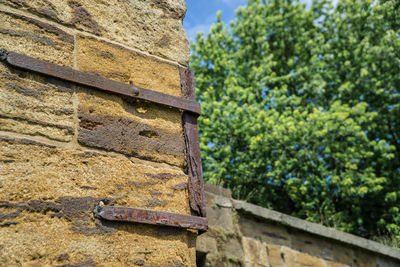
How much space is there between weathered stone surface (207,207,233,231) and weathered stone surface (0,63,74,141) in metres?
2.74

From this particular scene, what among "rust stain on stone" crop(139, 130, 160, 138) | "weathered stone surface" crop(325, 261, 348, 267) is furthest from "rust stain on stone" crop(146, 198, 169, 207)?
"weathered stone surface" crop(325, 261, 348, 267)

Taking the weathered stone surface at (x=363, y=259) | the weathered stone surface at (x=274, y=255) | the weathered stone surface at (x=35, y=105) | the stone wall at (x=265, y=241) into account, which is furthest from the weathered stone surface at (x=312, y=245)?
the weathered stone surface at (x=35, y=105)

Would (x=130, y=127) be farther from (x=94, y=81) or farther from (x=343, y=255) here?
(x=343, y=255)

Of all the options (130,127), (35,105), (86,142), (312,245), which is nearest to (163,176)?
(130,127)

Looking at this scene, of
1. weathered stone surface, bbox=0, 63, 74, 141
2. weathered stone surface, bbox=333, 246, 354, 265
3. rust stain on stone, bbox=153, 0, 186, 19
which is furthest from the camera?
weathered stone surface, bbox=333, 246, 354, 265

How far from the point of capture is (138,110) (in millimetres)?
1997

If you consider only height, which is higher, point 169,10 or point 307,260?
point 169,10

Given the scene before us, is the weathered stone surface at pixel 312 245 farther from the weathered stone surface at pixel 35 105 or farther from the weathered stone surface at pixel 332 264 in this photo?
the weathered stone surface at pixel 35 105

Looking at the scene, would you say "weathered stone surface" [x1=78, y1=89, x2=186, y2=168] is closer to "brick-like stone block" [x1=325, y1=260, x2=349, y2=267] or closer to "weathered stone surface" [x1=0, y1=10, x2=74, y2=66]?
"weathered stone surface" [x1=0, y1=10, x2=74, y2=66]

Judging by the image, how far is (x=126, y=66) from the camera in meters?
2.04

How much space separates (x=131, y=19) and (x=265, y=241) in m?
3.30

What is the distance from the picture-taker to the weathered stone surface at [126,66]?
1930 millimetres

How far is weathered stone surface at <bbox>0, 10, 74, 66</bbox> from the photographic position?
5.64ft

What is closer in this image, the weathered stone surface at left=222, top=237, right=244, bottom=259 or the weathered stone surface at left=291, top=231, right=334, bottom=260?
the weathered stone surface at left=222, top=237, right=244, bottom=259
